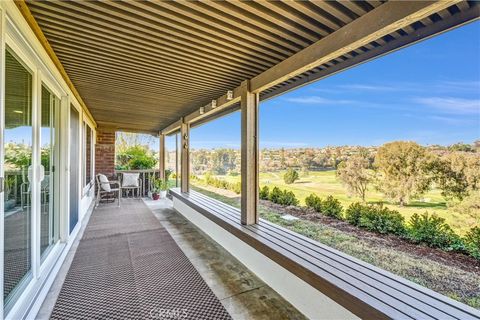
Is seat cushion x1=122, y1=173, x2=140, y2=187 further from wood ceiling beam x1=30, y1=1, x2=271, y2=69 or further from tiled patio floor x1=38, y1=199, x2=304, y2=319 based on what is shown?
wood ceiling beam x1=30, y1=1, x2=271, y2=69

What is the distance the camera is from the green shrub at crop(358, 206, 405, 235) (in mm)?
2672

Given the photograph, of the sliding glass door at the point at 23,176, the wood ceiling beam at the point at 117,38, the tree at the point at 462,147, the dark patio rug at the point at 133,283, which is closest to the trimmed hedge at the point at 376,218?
the tree at the point at 462,147

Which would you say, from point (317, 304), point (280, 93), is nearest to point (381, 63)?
point (280, 93)

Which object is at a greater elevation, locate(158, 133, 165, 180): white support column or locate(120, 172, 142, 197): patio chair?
locate(158, 133, 165, 180): white support column

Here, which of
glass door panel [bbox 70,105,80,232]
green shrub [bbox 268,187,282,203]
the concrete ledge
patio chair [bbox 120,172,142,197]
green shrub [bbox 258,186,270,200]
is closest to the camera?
the concrete ledge

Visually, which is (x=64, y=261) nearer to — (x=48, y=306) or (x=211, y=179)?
(x=48, y=306)

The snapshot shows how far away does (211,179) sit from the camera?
5.87 meters

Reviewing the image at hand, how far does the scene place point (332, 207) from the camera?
3.37 m

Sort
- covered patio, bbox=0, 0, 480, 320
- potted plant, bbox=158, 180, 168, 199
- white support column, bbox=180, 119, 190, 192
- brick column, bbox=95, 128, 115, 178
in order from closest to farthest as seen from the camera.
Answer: covered patio, bbox=0, 0, 480, 320 < white support column, bbox=180, 119, 190, 192 < potted plant, bbox=158, 180, 168, 199 < brick column, bbox=95, 128, 115, 178

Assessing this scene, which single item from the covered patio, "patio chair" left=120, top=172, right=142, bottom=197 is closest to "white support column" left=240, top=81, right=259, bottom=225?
the covered patio

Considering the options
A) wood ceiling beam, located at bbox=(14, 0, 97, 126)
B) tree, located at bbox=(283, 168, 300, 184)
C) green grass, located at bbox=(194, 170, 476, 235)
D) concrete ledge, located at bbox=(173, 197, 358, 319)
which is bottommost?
concrete ledge, located at bbox=(173, 197, 358, 319)

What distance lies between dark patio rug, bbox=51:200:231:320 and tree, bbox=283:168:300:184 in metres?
1.95

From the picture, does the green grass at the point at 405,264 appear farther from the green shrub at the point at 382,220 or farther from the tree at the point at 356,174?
the tree at the point at 356,174

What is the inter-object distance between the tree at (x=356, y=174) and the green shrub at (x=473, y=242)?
3.17ft
